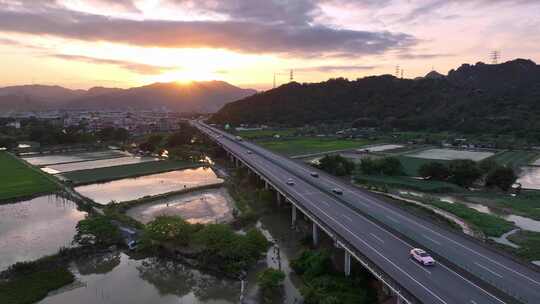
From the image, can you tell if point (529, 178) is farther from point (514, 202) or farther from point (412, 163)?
point (514, 202)

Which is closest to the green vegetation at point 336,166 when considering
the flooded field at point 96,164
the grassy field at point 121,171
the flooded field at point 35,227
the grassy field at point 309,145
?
the grassy field at point 309,145

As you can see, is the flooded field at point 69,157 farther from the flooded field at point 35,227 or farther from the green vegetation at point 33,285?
the green vegetation at point 33,285

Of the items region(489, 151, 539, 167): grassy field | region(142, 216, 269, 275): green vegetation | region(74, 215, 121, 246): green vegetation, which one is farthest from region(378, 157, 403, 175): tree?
region(74, 215, 121, 246): green vegetation

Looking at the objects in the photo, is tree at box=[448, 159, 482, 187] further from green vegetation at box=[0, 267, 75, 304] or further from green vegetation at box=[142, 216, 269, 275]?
green vegetation at box=[0, 267, 75, 304]

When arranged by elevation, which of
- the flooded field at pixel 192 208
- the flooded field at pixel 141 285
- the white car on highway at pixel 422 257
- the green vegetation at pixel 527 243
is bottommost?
the flooded field at pixel 141 285

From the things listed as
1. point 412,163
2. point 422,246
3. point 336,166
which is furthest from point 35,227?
point 412,163

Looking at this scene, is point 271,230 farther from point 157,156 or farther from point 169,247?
point 157,156

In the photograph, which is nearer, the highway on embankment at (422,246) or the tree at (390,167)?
the highway on embankment at (422,246)
